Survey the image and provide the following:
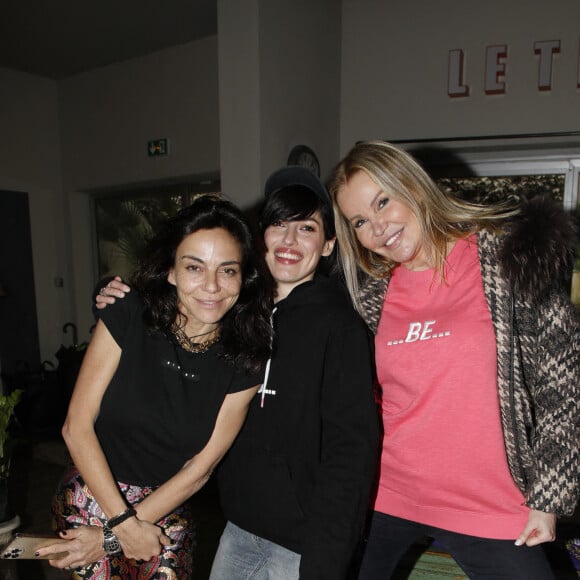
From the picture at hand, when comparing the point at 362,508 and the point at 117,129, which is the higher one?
the point at 117,129

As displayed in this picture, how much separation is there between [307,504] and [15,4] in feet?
13.1

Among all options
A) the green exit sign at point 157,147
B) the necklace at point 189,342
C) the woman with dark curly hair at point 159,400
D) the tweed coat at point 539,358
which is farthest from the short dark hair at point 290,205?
the green exit sign at point 157,147

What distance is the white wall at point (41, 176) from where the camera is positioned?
15.3ft

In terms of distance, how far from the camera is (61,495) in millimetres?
1286

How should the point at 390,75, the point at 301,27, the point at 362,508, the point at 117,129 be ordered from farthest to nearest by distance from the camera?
the point at 117,129 → the point at 390,75 → the point at 301,27 → the point at 362,508

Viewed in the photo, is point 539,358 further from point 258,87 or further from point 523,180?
point 523,180

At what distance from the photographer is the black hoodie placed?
1.09 m

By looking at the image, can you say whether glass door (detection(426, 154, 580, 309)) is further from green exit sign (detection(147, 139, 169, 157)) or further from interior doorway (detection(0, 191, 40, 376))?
interior doorway (detection(0, 191, 40, 376))

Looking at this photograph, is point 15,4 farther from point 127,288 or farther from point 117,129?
point 127,288

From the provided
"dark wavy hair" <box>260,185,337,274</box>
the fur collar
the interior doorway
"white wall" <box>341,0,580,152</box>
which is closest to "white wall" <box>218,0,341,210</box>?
"white wall" <box>341,0,580,152</box>

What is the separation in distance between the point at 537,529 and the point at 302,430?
584 mm

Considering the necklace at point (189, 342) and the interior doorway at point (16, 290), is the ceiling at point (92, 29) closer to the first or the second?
the interior doorway at point (16, 290)

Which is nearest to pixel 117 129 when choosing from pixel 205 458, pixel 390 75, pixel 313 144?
pixel 313 144

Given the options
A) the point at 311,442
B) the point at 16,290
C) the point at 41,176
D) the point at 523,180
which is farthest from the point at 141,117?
the point at 311,442
